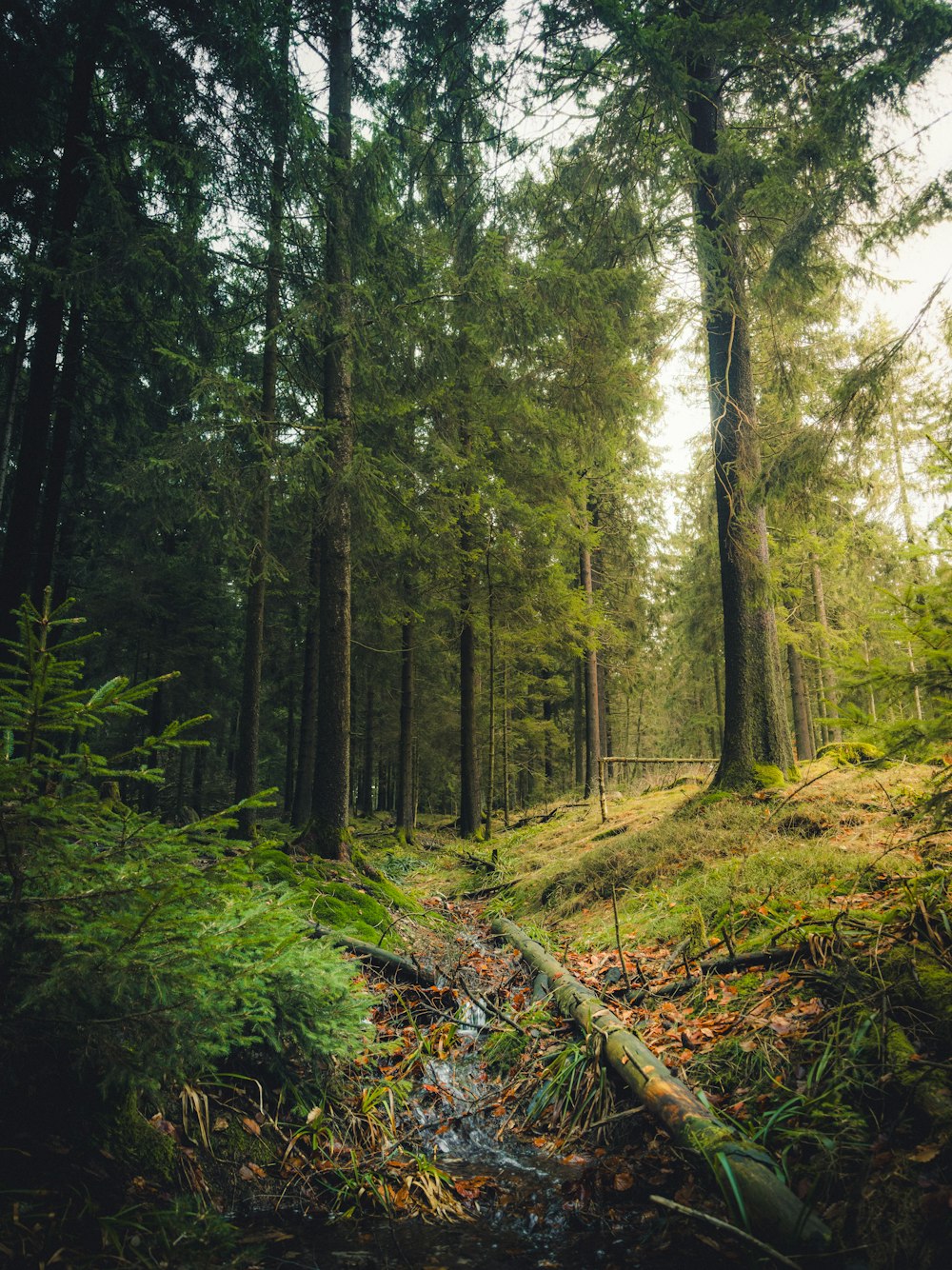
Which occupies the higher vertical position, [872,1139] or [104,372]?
[104,372]

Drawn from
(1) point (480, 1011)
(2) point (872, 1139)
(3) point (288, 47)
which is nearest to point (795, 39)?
(3) point (288, 47)

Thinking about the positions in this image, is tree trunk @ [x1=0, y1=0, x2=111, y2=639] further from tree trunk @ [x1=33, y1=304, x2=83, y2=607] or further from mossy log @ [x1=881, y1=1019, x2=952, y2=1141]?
mossy log @ [x1=881, y1=1019, x2=952, y2=1141]

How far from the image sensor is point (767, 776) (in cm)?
769

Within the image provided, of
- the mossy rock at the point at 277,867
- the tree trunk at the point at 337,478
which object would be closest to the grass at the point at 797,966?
the mossy rock at the point at 277,867

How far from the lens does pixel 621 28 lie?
6121 mm

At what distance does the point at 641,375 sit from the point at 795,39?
4265 millimetres

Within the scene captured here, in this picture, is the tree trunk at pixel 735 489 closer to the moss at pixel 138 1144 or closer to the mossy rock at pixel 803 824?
the mossy rock at pixel 803 824

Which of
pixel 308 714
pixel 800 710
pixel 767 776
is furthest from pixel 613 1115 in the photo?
pixel 800 710

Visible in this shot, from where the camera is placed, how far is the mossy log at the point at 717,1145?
86.4 inches

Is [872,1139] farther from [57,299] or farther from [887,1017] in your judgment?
[57,299]

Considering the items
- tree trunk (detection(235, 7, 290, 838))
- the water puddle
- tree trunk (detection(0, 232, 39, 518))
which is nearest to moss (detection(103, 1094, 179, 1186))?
the water puddle

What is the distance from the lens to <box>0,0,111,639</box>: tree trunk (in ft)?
22.4

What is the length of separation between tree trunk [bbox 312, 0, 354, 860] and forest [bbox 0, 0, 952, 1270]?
2.7 inches

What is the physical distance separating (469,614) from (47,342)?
366 inches
